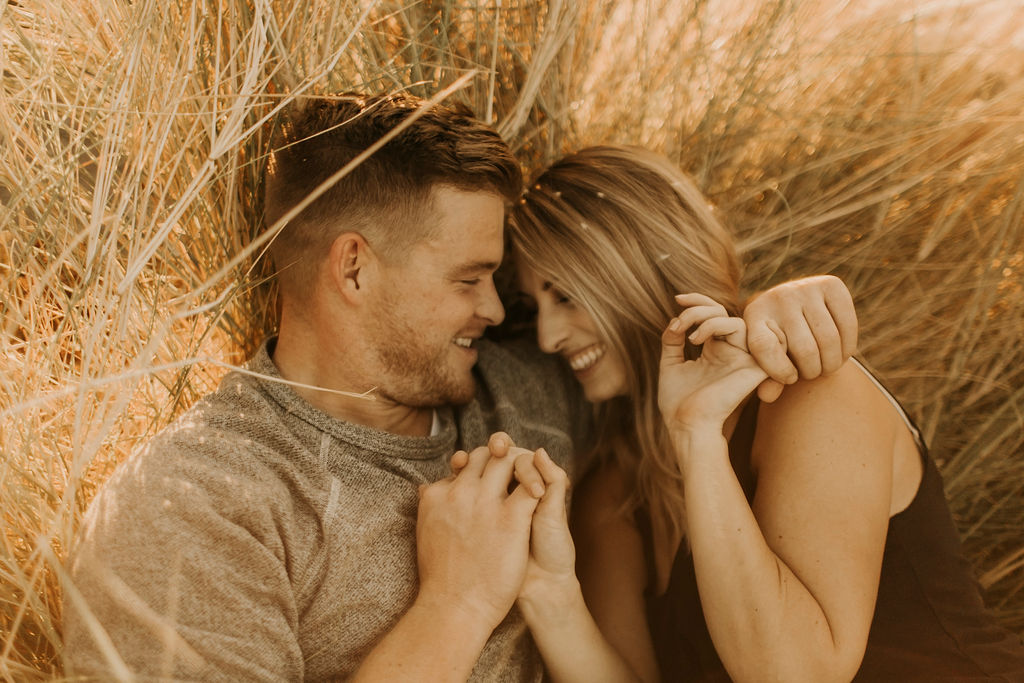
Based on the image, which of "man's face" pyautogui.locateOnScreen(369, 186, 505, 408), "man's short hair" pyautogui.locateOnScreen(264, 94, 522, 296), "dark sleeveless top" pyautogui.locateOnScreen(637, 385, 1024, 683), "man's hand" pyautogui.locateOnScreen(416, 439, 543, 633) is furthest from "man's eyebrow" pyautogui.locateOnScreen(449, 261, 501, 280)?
"dark sleeveless top" pyautogui.locateOnScreen(637, 385, 1024, 683)

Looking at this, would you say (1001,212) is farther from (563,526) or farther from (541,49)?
(563,526)

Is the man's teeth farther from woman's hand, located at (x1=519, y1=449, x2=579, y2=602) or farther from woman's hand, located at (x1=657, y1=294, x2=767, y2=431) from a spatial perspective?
woman's hand, located at (x1=519, y1=449, x2=579, y2=602)

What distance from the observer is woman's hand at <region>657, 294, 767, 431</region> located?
1567 mm

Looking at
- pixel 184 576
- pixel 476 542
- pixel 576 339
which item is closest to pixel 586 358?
pixel 576 339

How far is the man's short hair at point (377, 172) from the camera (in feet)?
5.68

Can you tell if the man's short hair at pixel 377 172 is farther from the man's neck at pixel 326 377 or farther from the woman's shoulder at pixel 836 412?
the woman's shoulder at pixel 836 412

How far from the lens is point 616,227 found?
1.85 m

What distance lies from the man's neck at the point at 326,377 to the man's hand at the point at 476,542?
1.16ft

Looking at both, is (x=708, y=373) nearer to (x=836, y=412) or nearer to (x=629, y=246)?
(x=836, y=412)

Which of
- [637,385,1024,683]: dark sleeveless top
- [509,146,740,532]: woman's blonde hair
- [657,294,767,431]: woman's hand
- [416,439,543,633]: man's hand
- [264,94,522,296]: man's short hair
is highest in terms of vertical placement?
[264,94,522,296]: man's short hair

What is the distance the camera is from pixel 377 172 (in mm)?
1755

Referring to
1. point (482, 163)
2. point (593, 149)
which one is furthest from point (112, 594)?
point (593, 149)

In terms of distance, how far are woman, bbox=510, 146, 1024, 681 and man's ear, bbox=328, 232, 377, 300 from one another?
1.37 ft

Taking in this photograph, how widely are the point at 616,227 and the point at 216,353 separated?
3.82ft
